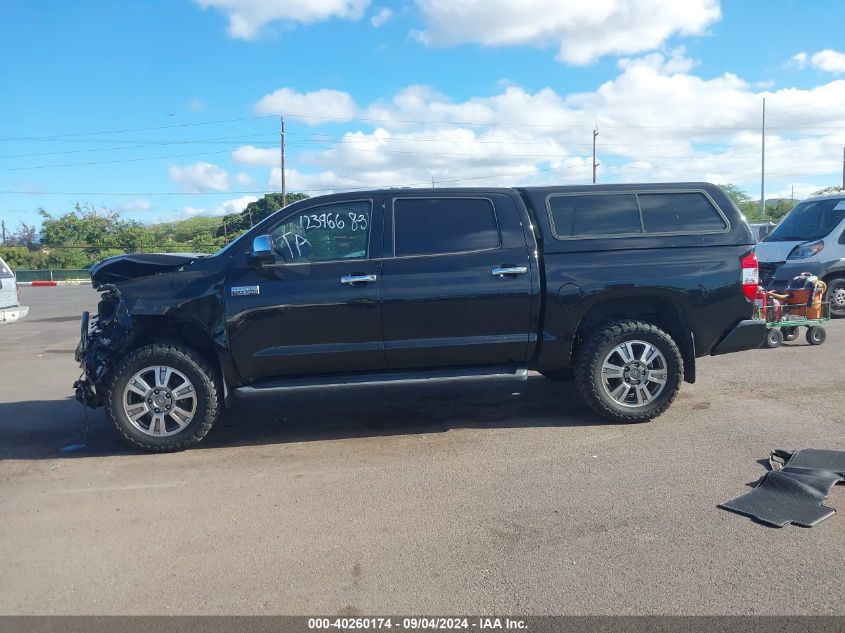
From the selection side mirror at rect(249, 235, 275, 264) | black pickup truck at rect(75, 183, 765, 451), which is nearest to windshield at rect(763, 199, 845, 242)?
black pickup truck at rect(75, 183, 765, 451)

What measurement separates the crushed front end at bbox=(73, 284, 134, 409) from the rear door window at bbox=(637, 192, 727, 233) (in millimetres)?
4449

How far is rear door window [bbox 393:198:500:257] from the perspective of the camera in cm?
582

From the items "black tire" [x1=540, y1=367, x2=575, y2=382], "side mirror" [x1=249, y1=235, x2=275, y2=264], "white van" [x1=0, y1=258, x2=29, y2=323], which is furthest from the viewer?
"white van" [x1=0, y1=258, x2=29, y2=323]

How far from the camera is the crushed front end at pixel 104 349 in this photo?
5.67 metres

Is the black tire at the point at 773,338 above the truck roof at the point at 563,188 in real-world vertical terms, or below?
→ below

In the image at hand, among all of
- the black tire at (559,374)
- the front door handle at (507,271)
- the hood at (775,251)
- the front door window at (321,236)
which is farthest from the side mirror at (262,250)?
the hood at (775,251)

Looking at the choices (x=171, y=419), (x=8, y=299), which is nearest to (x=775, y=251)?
(x=171, y=419)

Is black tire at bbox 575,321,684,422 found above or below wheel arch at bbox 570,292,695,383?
below

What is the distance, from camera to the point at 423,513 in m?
4.25

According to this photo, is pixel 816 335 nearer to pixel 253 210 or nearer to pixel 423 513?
pixel 423 513

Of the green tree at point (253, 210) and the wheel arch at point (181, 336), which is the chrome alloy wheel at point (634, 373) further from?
the green tree at point (253, 210)

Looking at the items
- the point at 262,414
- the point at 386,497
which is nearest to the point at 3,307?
the point at 262,414

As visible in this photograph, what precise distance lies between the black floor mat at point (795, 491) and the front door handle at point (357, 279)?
3.00m

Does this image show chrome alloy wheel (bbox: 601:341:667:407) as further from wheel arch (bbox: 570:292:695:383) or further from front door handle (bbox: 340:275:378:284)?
front door handle (bbox: 340:275:378:284)
